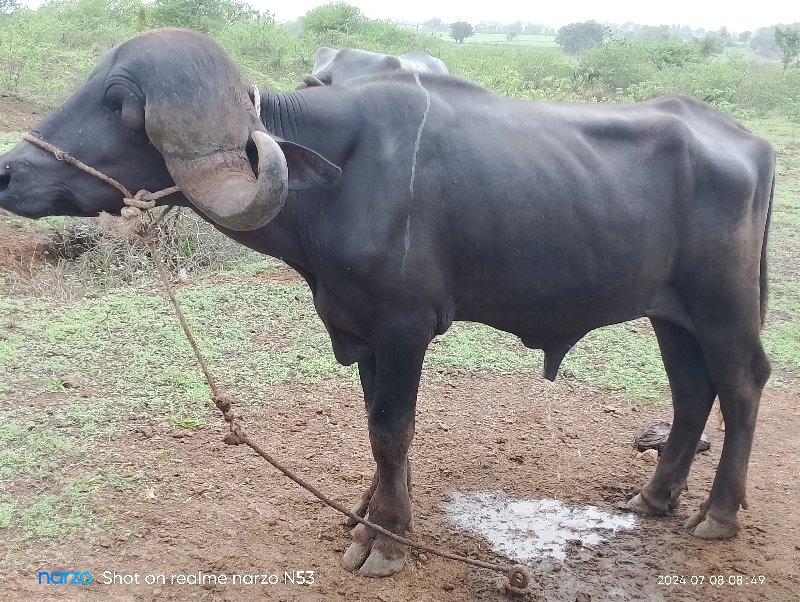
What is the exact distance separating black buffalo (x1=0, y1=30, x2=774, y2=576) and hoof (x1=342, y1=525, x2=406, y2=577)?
11mm

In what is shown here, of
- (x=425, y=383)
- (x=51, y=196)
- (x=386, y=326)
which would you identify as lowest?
(x=425, y=383)

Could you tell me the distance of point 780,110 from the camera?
18.5m

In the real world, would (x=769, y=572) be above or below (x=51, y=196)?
below

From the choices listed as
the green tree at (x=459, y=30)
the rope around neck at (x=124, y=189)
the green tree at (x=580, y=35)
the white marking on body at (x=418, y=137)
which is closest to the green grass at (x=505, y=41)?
the green tree at (x=459, y=30)

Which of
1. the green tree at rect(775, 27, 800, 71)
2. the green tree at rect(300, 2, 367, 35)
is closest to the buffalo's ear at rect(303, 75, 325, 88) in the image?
the green tree at rect(300, 2, 367, 35)

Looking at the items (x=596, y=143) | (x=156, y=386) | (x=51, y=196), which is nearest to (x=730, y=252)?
→ (x=596, y=143)

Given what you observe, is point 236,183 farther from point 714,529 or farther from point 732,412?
point 714,529

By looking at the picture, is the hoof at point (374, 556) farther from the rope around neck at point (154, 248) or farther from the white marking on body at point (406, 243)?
the white marking on body at point (406, 243)

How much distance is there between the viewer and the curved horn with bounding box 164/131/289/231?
247 centimetres

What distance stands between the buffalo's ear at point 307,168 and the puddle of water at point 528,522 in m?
1.80

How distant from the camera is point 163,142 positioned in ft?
8.50

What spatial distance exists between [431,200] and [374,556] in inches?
58.0

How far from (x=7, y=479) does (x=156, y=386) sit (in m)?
1.14

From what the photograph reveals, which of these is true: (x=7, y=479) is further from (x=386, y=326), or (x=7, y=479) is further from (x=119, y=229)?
(x=386, y=326)
